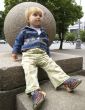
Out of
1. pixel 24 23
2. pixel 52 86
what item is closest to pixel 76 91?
pixel 52 86

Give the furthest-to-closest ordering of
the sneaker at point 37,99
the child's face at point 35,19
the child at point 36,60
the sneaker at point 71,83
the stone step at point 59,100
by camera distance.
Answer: the child's face at point 35,19 → the sneaker at point 71,83 → the child at point 36,60 → the stone step at point 59,100 → the sneaker at point 37,99

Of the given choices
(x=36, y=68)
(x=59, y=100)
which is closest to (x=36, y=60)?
(x=36, y=68)

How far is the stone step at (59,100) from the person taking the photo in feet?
12.3

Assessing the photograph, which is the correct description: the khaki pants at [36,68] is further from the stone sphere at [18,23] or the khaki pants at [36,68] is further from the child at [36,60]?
the stone sphere at [18,23]

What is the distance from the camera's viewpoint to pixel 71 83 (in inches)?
162

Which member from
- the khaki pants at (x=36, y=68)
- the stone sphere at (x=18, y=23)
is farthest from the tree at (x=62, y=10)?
the khaki pants at (x=36, y=68)

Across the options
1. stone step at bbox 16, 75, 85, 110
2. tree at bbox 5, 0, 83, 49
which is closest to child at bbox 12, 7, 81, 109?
stone step at bbox 16, 75, 85, 110

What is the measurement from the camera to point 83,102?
390cm

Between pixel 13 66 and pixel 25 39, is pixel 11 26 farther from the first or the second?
pixel 13 66

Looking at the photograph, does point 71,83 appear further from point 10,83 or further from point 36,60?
point 10,83

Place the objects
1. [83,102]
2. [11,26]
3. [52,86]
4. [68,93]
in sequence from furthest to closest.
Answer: [11,26] → [52,86] → [68,93] → [83,102]

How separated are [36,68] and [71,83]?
700mm

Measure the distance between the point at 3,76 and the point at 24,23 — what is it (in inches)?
80.1

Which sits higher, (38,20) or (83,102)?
(38,20)
